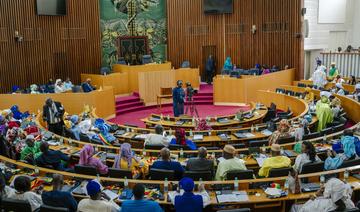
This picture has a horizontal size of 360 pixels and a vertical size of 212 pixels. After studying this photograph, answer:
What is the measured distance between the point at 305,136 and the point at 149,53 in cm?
1337

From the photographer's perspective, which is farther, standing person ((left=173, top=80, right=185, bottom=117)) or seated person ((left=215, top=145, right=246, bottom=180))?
standing person ((left=173, top=80, right=185, bottom=117))

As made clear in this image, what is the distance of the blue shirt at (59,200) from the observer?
5152mm

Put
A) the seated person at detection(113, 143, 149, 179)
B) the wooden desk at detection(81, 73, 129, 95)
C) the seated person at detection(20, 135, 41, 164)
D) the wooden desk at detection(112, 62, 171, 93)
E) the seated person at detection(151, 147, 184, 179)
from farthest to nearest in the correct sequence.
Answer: the wooden desk at detection(112, 62, 171, 93)
the wooden desk at detection(81, 73, 129, 95)
the seated person at detection(20, 135, 41, 164)
the seated person at detection(113, 143, 149, 179)
the seated person at detection(151, 147, 184, 179)

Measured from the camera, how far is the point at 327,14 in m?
21.6

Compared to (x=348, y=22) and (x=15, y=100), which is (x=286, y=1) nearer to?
(x=348, y=22)

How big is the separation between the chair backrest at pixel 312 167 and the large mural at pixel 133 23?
15.4 metres

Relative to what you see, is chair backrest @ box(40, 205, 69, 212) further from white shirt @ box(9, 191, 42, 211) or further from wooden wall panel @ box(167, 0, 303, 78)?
wooden wall panel @ box(167, 0, 303, 78)

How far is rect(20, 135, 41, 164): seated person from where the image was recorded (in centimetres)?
770

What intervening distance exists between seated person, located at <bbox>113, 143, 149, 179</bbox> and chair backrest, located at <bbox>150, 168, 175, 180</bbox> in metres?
0.66

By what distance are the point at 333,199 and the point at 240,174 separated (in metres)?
1.77

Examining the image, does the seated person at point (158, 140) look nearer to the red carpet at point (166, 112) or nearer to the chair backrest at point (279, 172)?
the chair backrest at point (279, 172)

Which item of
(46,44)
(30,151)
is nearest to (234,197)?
(30,151)

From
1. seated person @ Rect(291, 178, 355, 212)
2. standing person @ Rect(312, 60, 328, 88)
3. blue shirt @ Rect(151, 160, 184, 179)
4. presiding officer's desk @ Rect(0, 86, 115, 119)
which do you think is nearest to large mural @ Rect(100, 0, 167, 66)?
presiding officer's desk @ Rect(0, 86, 115, 119)

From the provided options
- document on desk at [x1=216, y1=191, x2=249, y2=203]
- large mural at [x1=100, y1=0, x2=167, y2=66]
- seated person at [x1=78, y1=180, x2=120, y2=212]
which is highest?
large mural at [x1=100, y1=0, x2=167, y2=66]
